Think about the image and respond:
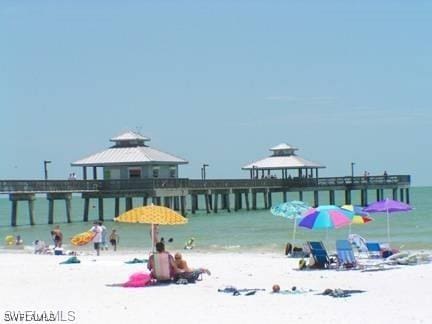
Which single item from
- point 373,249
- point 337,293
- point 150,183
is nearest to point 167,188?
point 150,183

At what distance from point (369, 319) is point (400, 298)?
197 centimetres

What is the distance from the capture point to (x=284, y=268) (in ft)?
58.2

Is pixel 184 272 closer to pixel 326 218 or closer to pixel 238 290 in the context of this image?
pixel 238 290

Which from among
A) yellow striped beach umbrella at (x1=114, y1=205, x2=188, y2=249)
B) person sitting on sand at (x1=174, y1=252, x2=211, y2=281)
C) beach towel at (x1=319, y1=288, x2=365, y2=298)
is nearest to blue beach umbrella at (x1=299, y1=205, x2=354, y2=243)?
yellow striped beach umbrella at (x1=114, y1=205, x2=188, y2=249)

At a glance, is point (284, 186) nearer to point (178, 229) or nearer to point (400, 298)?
point (178, 229)

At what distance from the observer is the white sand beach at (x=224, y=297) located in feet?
36.8

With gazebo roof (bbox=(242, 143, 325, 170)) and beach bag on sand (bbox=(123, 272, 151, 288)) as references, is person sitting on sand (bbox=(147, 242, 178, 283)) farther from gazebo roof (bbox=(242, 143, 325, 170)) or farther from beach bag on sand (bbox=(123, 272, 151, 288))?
gazebo roof (bbox=(242, 143, 325, 170))

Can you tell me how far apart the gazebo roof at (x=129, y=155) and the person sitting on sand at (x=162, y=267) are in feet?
116

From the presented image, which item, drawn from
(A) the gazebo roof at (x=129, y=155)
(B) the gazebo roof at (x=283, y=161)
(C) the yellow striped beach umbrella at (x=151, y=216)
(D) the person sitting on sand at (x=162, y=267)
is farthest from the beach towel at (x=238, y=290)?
(B) the gazebo roof at (x=283, y=161)

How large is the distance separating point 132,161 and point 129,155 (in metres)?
1.21

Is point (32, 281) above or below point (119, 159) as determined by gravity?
below

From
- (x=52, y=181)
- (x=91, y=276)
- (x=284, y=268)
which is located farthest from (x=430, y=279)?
(x=52, y=181)

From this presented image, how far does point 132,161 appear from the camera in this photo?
165ft

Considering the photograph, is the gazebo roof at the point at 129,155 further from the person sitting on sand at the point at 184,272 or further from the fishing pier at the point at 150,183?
the person sitting on sand at the point at 184,272
